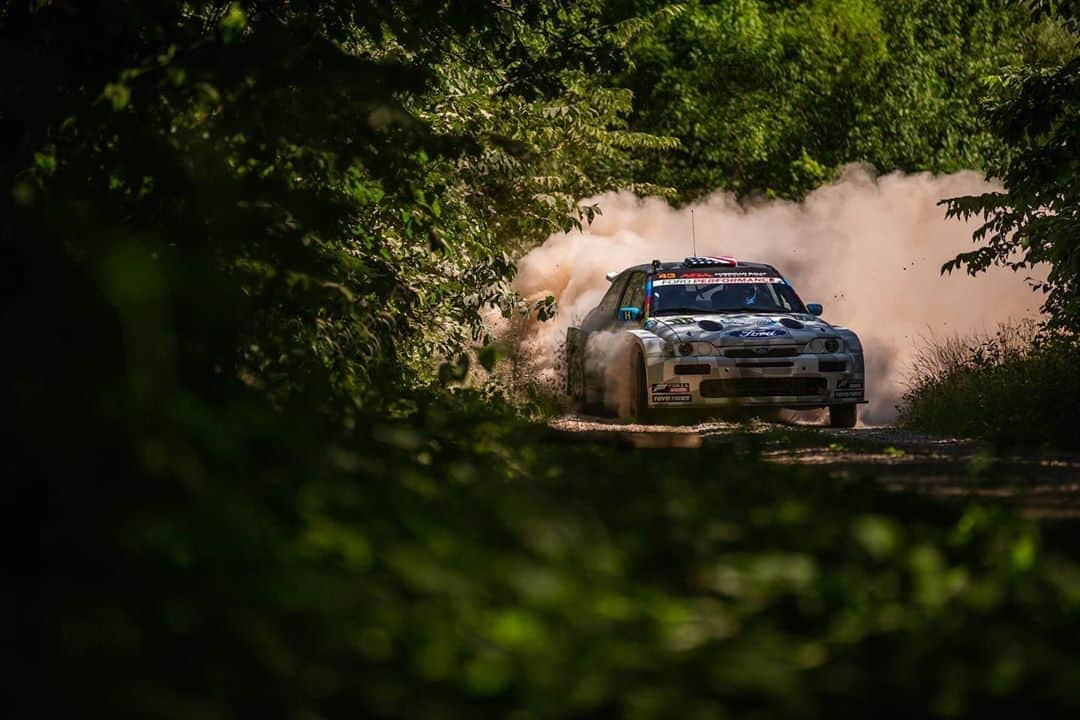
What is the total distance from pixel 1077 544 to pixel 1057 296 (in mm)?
12492

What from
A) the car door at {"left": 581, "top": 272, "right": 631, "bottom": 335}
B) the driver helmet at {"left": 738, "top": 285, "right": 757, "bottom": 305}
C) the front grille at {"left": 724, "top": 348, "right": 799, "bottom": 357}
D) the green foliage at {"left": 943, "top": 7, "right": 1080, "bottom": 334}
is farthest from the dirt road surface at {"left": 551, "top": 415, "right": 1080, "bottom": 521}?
the car door at {"left": 581, "top": 272, "right": 631, "bottom": 335}

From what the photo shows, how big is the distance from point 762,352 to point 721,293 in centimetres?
170

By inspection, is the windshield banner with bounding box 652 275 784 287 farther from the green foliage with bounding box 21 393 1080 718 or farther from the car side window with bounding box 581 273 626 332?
the green foliage with bounding box 21 393 1080 718

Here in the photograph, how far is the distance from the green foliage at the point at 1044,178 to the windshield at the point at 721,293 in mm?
1794

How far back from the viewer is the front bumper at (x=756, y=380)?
15648 mm

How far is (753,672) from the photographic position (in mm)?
3084

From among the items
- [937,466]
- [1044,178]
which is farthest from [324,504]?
[1044,178]

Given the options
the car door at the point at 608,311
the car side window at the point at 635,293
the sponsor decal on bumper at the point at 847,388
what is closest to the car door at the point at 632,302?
the car side window at the point at 635,293

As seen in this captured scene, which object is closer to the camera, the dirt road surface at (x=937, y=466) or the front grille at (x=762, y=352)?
the dirt road surface at (x=937, y=466)

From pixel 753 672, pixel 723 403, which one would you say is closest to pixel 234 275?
pixel 753 672

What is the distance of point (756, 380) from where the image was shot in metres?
15.8

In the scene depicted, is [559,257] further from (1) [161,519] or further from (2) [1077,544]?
(1) [161,519]

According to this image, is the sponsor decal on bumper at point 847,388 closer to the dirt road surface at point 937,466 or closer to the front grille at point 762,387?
the front grille at point 762,387

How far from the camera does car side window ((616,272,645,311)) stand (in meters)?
17.4
